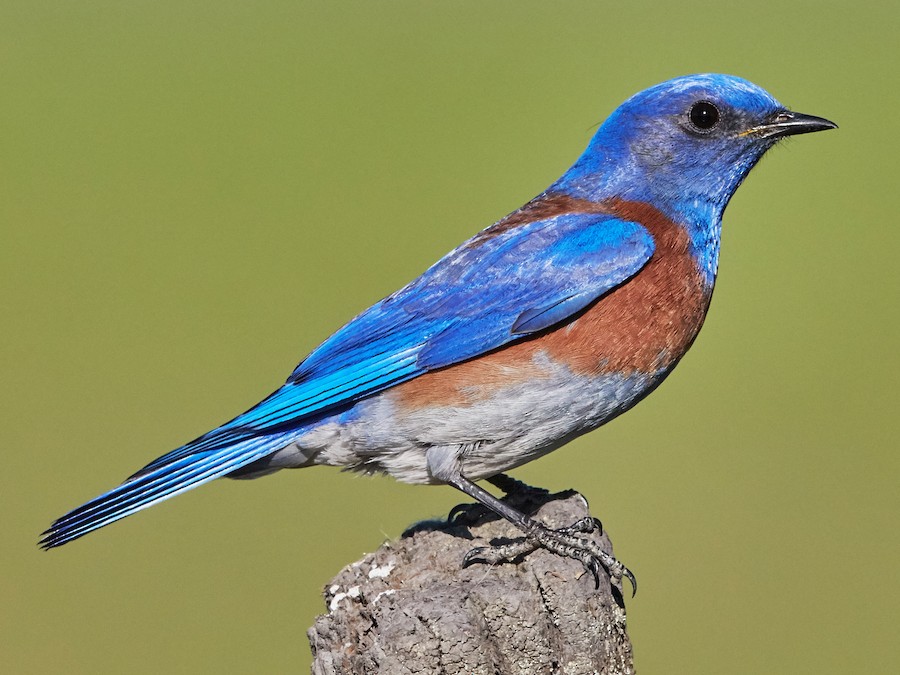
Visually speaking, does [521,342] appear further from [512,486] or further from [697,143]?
[697,143]

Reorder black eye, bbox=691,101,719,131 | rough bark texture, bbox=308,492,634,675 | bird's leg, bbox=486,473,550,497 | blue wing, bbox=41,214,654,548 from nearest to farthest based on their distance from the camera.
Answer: rough bark texture, bbox=308,492,634,675 < blue wing, bbox=41,214,654,548 < bird's leg, bbox=486,473,550,497 < black eye, bbox=691,101,719,131

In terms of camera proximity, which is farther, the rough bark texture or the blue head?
the blue head

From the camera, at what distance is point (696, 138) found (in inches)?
237

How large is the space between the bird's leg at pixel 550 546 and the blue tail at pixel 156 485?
1160mm

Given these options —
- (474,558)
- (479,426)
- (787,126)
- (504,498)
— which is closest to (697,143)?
(787,126)

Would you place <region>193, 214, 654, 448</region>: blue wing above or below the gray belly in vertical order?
above

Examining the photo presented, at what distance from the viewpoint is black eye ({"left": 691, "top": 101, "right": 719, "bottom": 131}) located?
6012mm

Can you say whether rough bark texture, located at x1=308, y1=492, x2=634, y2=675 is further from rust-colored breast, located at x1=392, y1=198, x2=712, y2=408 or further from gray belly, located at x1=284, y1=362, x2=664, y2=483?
rust-colored breast, located at x1=392, y1=198, x2=712, y2=408

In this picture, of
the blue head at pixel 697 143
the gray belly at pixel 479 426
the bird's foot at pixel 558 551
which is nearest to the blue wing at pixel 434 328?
the gray belly at pixel 479 426

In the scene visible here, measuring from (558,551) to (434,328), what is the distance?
137 cm

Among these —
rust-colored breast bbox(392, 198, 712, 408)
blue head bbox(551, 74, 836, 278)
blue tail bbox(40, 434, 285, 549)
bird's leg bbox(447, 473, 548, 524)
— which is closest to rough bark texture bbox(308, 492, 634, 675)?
bird's leg bbox(447, 473, 548, 524)

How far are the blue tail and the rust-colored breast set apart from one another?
79 cm

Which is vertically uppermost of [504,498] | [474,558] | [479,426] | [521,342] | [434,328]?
[434,328]

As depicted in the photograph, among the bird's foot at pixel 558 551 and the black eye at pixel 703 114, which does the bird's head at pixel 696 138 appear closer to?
the black eye at pixel 703 114
